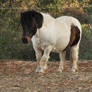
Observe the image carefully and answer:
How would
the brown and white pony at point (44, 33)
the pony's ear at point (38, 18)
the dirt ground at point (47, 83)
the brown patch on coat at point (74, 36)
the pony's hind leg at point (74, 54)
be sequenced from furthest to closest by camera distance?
1. the pony's hind leg at point (74, 54)
2. the brown patch on coat at point (74, 36)
3. the pony's ear at point (38, 18)
4. the brown and white pony at point (44, 33)
5. the dirt ground at point (47, 83)

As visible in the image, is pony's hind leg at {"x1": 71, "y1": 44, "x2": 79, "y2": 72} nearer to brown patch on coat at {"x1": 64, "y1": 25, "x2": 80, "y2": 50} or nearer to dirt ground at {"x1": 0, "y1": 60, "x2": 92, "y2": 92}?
brown patch on coat at {"x1": 64, "y1": 25, "x2": 80, "y2": 50}

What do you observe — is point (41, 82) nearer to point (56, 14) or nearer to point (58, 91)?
point (58, 91)

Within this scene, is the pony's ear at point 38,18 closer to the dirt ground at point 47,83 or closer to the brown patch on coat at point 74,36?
the dirt ground at point 47,83

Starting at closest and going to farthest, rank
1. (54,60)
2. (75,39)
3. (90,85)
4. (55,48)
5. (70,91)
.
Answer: (70,91), (90,85), (55,48), (75,39), (54,60)

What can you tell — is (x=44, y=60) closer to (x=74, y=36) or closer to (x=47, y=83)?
(x=74, y=36)

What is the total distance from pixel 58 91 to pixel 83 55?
7820mm

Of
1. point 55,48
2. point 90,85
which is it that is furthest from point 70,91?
point 55,48

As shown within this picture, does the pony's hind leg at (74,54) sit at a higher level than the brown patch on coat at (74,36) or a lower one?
lower

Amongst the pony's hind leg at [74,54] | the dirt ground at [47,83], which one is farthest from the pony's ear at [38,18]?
the pony's hind leg at [74,54]

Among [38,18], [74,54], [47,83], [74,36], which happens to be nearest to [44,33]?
[38,18]

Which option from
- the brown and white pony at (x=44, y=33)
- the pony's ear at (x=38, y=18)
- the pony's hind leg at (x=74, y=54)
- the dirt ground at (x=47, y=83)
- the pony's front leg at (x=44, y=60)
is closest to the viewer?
the dirt ground at (x=47, y=83)

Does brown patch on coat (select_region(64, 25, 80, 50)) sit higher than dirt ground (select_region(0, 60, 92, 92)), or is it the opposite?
brown patch on coat (select_region(64, 25, 80, 50))

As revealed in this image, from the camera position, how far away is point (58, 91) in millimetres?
7332

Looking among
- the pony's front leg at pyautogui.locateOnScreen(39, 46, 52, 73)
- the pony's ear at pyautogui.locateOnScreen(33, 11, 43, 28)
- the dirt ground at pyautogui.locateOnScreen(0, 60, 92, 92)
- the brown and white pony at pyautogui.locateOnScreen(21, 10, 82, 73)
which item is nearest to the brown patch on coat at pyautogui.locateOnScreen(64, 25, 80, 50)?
the brown and white pony at pyautogui.locateOnScreen(21, 10, 82, 73)
